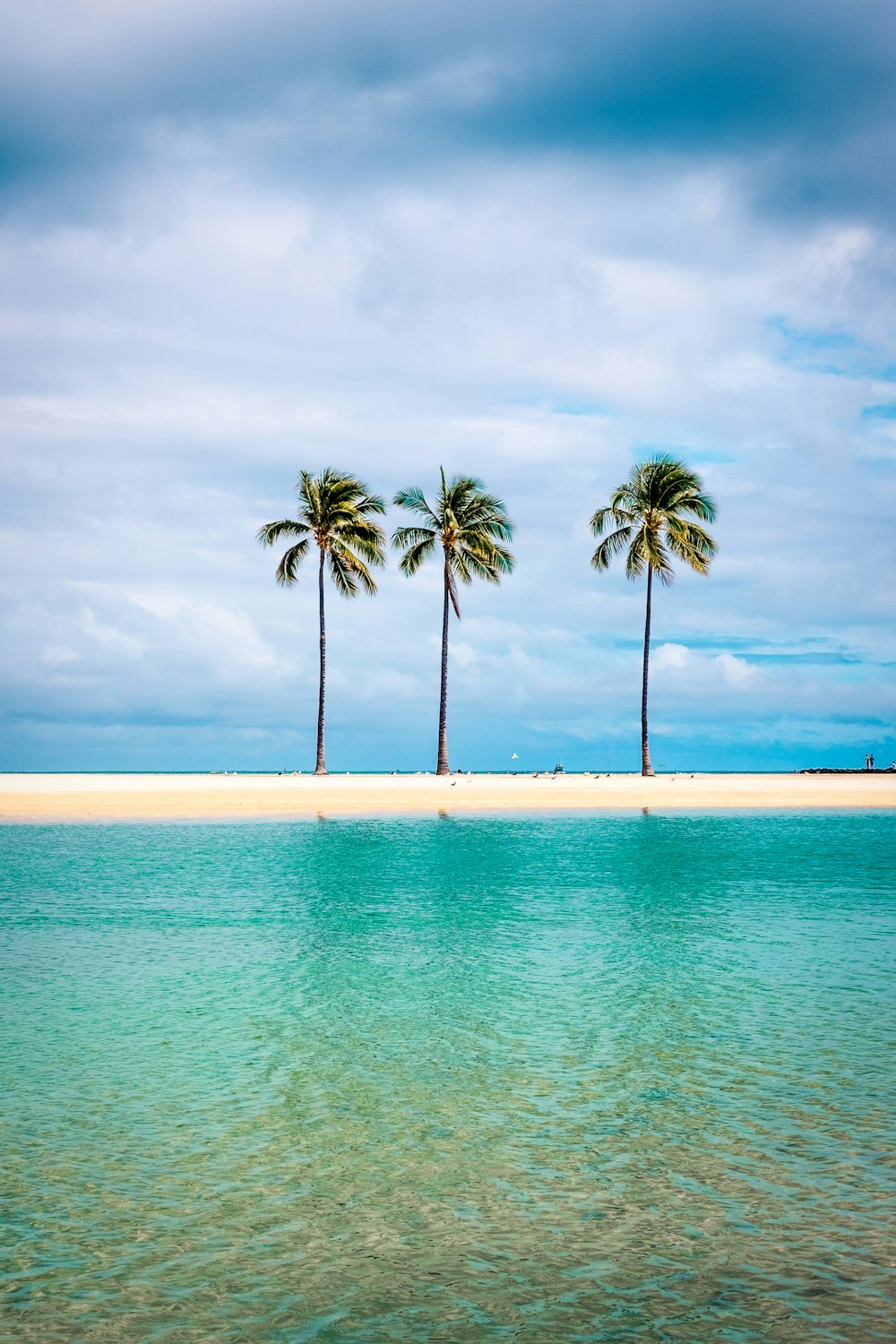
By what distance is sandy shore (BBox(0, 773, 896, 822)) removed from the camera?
41938 mm

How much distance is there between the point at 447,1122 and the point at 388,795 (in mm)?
39571

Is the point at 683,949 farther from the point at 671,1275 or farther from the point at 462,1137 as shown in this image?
the point at 671,1275

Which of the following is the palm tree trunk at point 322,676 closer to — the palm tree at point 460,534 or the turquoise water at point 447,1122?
the palm tree at point 460,534

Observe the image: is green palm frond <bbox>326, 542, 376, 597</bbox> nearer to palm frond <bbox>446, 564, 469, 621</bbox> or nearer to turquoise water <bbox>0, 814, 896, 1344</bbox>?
palm frond <bbox>446, 564, 469, 621</bbox>

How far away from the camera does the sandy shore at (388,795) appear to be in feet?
138

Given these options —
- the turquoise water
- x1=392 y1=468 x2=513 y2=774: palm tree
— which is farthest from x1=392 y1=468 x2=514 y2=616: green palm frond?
the turquoise water

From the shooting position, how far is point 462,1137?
27.3 ft

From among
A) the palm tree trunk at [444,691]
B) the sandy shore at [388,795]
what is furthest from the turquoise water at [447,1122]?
the palm tree trunk at [444,691]

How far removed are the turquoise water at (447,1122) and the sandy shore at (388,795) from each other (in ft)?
75.7

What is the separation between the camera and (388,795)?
158 ft

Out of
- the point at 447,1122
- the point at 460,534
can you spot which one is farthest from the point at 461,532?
the point at 447,1122

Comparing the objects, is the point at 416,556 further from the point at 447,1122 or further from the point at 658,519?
the point at 447,1122

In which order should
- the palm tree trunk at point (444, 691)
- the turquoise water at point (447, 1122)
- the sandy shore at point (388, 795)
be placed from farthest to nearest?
the palm tree trunk at point (444, 691), the sandy shore at point (388, 795), the turquoise water at point (447, 1122)

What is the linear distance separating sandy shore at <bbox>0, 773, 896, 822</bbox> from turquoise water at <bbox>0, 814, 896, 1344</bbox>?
23064 mm
